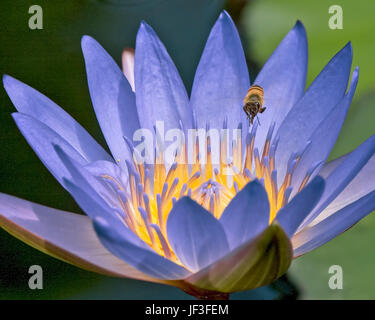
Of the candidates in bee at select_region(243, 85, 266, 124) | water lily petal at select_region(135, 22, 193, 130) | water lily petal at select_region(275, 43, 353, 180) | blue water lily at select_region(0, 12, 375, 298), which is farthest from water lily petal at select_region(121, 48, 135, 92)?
water lily petal at select_region(275, 43, 353, 180)

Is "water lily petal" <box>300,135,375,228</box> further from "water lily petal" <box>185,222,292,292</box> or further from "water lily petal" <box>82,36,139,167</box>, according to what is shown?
"water lily petal" <box>82,36,139,167</box>

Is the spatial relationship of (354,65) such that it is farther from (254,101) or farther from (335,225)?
(335,225)

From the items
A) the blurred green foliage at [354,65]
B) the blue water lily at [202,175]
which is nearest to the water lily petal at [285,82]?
the blue water lily at [202,175]

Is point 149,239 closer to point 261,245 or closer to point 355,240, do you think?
point 261,245

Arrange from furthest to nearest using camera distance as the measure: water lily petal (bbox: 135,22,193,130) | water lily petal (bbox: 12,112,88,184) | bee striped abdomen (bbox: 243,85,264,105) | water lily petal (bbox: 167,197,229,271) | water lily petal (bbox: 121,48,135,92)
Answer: water lily petal (bbox: 121,48,135,92), water lily petal (bbox: 135,22,193,130), bee striped abdomen (bbox: 243,85,264,105), water lily petal (bbox: 12,112,88,184), water lily petal (bbox: 167,197,229,271)

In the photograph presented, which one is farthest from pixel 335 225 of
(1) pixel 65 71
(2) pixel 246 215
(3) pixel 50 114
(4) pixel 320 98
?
(1) pixel 65 71

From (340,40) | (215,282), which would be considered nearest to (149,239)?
(215,282)

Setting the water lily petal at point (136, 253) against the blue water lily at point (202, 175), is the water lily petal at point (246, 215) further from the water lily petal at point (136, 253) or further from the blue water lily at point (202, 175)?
the water lily petal at point (136, 253)
